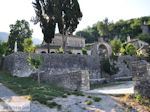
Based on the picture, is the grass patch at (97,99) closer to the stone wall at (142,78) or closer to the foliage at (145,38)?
the stone wall at (142,78)

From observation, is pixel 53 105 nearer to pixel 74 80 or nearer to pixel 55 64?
pixel 74 80

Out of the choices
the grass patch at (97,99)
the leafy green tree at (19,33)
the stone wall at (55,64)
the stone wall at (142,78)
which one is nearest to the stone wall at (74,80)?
the stone wall at (55,64)

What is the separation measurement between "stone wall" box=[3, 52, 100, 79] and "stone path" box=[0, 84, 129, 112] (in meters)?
12.2

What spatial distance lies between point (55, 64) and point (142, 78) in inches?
709

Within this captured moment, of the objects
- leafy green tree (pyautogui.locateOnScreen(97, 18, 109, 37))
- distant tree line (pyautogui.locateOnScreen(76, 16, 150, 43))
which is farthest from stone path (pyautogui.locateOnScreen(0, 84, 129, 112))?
leafy green tree (pyautogui.locateOnScreen(97, 18, 109, 37))

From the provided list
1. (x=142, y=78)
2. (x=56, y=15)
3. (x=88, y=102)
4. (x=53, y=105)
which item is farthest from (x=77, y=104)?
(x=56, y=15)

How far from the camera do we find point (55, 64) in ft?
132

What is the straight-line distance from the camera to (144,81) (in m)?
23.4

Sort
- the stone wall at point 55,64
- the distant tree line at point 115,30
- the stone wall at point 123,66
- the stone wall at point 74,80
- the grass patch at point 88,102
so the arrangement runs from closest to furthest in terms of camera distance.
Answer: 1. the grass patch at point 88,102
2. the stone wall at point 74,80
3. the stone wall at point 55,64
4. the stone wall at point 123,66
5. the distant tree line at point 115,30

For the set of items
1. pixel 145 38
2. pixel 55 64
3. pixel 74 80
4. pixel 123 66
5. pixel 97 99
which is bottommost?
pixel 97 99

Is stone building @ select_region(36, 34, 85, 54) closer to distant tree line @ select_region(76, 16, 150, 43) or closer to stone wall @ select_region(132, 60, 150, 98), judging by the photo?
distant tree line @ select_region(76, 16, 150, 43)

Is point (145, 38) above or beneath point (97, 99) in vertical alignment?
above

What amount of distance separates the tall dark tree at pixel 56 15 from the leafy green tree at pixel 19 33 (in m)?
11.2

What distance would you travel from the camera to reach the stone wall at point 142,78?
76.2 feet
